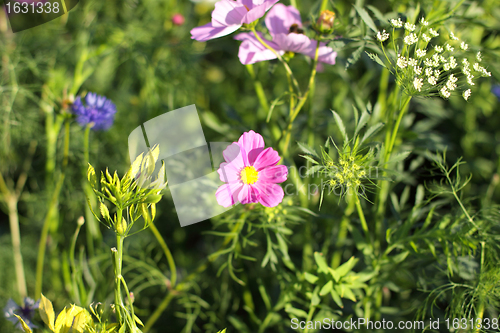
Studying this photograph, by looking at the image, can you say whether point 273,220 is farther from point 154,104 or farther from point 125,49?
point 125,49

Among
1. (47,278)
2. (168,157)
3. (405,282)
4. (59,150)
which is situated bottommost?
(47,278)

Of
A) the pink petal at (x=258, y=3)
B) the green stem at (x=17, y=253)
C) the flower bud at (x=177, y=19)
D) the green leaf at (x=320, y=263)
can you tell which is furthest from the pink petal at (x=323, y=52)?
the green stem at (x=17, y=253)

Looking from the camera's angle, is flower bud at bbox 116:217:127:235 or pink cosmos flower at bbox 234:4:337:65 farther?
pink cosmos flower at bbox 234:4:337:65

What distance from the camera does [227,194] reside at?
0.47 meters

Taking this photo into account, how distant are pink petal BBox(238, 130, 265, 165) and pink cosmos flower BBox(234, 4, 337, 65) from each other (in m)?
0.13

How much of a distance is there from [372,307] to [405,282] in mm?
159

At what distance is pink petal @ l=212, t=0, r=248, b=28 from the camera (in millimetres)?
493

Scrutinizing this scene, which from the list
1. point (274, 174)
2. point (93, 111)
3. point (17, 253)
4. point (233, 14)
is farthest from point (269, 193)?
point (17, 253)

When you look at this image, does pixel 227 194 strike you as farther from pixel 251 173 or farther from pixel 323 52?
pixel 323 52

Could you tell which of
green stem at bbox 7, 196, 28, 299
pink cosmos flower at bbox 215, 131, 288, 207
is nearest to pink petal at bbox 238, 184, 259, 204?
pink cosmos flower at bbox 215, 131, 288, 207

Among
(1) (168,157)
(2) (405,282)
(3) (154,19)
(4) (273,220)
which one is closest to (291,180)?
(4) (273,220)

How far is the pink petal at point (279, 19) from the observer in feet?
1.92

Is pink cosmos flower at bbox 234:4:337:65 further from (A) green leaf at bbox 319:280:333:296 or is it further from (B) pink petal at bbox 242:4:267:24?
(A) green leaf at bbox 319:280:333:296

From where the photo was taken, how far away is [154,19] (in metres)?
1.03
